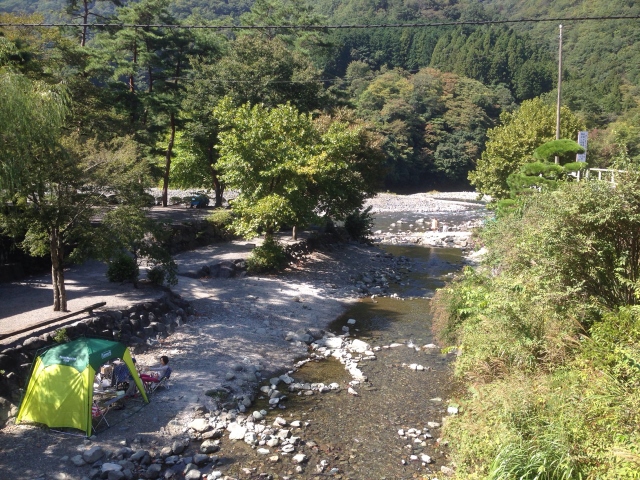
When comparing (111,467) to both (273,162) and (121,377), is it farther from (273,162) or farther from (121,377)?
(273,162)

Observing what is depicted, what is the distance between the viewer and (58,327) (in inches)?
473

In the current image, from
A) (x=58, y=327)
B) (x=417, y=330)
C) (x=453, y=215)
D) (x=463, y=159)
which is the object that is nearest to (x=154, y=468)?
(x=58, y=327)

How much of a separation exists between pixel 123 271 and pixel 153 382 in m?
5.98

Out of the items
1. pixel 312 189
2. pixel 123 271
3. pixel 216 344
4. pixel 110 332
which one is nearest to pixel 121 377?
pixel 110 332

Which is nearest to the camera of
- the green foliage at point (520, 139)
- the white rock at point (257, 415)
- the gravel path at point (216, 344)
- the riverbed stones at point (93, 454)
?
the riverbed stones at point (93, 454)

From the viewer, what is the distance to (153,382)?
11.6 m

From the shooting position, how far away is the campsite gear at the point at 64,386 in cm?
967

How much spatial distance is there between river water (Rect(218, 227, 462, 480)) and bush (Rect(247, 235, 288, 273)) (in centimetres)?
497

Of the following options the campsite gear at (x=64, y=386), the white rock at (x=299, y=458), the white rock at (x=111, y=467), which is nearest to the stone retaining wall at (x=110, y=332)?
the campsite gear at (x=64, y=386)

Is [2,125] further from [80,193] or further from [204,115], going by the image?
[204,115]

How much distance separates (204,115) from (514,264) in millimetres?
20252

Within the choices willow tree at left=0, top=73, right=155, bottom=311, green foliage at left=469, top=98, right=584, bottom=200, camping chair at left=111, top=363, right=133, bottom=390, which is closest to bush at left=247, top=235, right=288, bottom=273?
willow tree at left=0, top=73, right=155, bottom=311

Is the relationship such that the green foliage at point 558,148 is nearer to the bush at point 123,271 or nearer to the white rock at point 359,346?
the white rock at point 359,346

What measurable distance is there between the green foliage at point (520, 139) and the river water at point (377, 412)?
1194 cm
